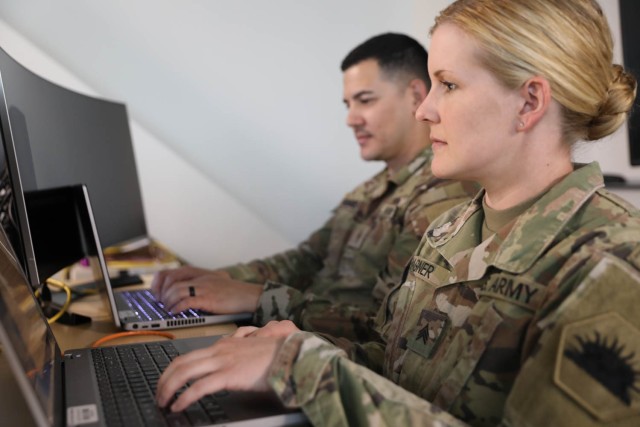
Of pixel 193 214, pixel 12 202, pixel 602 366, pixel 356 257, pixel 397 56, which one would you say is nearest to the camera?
pixel 602 366

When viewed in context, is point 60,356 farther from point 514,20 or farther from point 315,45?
point 315,45

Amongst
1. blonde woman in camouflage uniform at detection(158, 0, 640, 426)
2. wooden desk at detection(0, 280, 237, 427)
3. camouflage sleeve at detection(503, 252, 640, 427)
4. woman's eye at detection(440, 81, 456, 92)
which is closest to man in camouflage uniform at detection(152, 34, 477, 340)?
wooden desk at detection(0, 280, 237, 427)

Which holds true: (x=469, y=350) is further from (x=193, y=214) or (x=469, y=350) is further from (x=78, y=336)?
(x=193, y=214)

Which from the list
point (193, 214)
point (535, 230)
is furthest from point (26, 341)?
point (193, 214)

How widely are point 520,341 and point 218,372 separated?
0.33m

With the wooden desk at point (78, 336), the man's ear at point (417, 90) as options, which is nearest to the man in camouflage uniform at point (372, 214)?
the man's ear at point (417, 90)

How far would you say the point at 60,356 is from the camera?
0.89m

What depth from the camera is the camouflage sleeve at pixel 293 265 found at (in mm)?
1755

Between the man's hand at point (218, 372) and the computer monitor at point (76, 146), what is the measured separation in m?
0.54

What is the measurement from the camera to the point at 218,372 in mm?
668

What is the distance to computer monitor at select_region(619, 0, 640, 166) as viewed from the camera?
1307mm

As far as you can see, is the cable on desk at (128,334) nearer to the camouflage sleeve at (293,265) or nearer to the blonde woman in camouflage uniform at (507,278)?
the blonde woman in camouflage uniform at (507,278)

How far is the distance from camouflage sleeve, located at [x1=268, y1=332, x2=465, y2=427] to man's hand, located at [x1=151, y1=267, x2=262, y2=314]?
57 centimetres

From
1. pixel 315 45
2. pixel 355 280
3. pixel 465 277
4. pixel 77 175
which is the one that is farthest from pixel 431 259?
pixel 315 45
